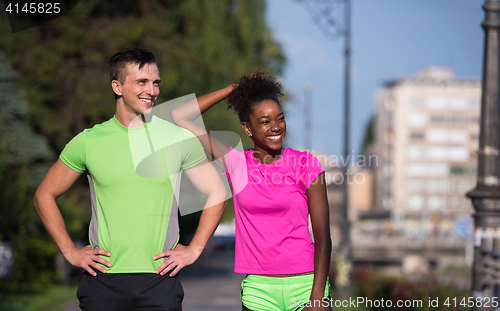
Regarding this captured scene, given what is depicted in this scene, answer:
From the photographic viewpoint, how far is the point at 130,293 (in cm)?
311

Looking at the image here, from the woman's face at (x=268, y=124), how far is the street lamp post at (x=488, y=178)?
11.0 feet

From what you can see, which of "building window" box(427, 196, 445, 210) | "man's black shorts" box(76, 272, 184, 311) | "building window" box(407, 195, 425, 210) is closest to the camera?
"man's black shorts" box(76, 272, 184, 311)

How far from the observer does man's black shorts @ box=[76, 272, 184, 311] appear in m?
3.11

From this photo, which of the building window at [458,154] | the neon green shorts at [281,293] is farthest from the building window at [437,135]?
the neon green shorts at [281,293]

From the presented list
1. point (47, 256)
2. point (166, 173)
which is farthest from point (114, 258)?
point (47, 256)

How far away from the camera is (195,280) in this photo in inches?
900

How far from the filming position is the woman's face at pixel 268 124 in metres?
3.37

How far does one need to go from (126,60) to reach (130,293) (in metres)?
1.20

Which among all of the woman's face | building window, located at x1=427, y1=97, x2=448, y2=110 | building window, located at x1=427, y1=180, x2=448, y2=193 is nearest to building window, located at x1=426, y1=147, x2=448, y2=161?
building window, located at x1=427, y1=180, x2=448, y2=193

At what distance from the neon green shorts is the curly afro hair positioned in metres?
0.89

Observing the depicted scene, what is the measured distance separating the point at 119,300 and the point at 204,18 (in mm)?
14803

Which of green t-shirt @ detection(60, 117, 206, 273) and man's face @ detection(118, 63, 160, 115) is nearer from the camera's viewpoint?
green t-shirt @ detection(60, 117, 206, 273)

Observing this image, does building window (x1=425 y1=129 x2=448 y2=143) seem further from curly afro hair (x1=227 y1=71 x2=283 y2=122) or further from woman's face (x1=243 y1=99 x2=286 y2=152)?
woman's face (x1=243 y1=99 x2=286 y2=152)

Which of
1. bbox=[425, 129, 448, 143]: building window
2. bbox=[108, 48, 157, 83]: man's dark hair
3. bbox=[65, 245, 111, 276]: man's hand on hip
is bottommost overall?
bbox=[65, 245, 111, 276]: man's hand on hip
